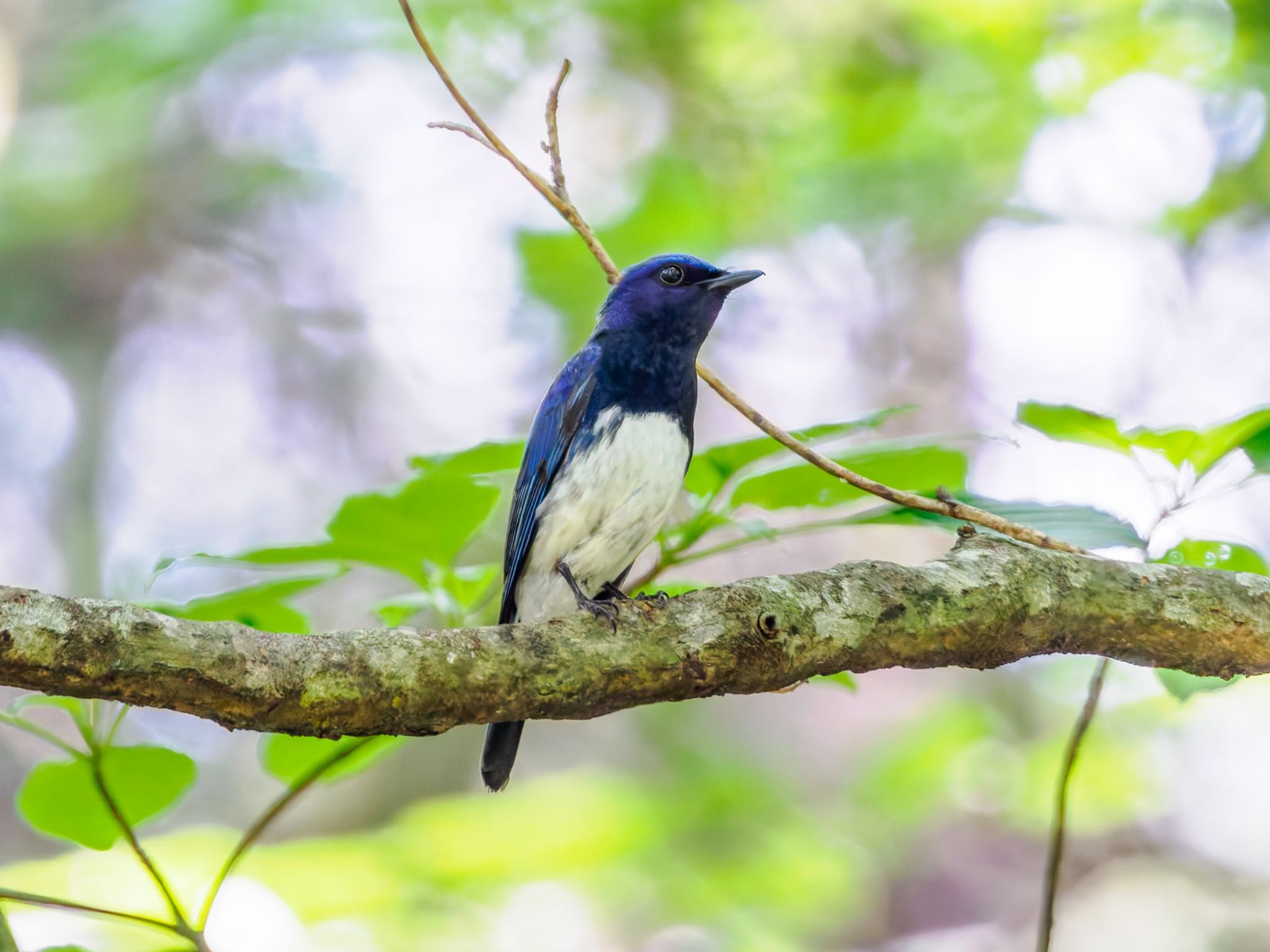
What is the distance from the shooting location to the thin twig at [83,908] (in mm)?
1702

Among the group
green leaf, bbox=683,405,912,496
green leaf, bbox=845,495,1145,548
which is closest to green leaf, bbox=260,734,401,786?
green leaf, bbox=683,405,912,496

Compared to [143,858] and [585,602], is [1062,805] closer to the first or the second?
[585,602]

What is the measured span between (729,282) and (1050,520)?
1732 millimetres

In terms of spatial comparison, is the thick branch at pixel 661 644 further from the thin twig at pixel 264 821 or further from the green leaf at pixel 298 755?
the green leaf at pixel 298 755

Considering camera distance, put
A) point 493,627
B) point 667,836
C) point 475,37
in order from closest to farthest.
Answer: point 493,627 < point 667,836 < point 475,37

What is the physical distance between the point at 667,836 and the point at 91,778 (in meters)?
3.14

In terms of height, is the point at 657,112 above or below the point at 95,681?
above

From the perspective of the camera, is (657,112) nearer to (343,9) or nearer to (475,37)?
(475,37)

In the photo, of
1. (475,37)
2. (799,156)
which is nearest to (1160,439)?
(799,156)

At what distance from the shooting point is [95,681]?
1.45m

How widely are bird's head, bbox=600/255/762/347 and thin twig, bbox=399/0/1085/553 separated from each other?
0.99 metres

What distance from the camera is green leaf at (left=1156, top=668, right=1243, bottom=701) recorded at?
198cm

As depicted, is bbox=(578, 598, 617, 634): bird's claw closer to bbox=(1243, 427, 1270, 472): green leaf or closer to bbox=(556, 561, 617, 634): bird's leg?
bbox=(556, 561, 617, 634): bird's leg

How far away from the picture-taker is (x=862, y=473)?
2199 mm
